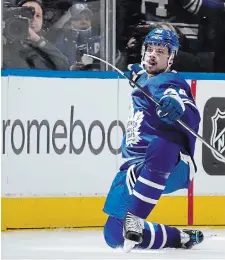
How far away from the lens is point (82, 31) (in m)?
5.41

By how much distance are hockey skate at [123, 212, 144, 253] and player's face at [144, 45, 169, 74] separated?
72cm

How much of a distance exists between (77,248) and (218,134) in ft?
3.51

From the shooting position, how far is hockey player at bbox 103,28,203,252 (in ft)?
16.2

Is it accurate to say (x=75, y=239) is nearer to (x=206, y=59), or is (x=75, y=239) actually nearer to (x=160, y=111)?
(x=160, y=111)

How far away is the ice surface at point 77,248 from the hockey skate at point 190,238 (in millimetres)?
30

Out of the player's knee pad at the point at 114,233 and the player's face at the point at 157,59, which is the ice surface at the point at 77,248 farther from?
the player's face at the point at 157,59

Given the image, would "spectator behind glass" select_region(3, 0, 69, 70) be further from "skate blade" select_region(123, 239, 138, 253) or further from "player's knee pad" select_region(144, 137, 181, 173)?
"skate blade" select_region(123, 239, 138, 253)

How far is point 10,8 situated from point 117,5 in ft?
1.86

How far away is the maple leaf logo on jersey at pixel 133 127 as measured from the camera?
507 cm

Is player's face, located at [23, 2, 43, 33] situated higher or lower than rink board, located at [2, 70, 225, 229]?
higher

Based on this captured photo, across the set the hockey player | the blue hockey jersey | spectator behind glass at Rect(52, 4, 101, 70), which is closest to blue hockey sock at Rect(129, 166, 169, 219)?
the hockey player

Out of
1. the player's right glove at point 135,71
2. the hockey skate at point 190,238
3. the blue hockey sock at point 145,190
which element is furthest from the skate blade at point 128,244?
the player's right glove at point 135,71

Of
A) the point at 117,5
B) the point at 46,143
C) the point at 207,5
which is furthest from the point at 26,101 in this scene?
the point at 207,5

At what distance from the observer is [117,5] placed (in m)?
5.43
